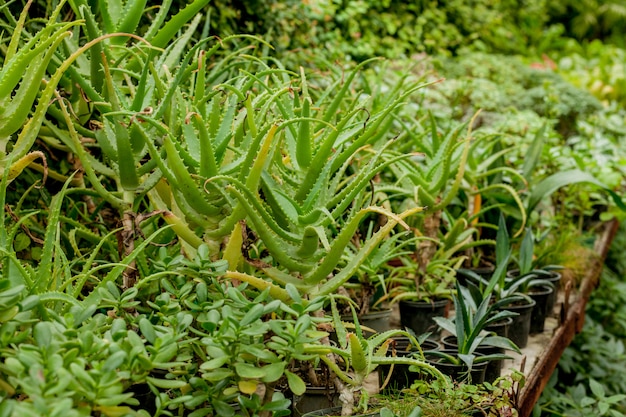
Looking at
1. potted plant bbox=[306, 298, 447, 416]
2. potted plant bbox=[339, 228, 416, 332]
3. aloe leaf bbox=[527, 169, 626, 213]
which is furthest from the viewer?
aloe leaf bbox=[527, 169, 626, 213]

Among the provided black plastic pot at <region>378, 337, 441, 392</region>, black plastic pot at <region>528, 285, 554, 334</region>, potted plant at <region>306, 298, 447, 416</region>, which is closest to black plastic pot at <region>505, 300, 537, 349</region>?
black plastic pot at <region>528, 285, 554, 334</region>

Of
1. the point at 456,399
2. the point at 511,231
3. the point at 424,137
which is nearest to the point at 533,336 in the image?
the point at 511,231

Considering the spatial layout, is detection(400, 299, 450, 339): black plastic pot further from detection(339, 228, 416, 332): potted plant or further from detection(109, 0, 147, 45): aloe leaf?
detection(109, 0, 147, 45): aloe leaf

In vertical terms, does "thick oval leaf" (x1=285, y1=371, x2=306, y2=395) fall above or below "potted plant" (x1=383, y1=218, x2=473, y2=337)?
above

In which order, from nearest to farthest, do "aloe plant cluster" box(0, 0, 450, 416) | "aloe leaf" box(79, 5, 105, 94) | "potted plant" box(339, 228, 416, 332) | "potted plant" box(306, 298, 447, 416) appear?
"aloe plant cluster" box(0, 0, 450, 416) → "potted plant" box(306, 298, 447, 416) → "aloe leaf" box(79, 5, 105, 94) → "potted plant" box(339, 228, 416, 332)

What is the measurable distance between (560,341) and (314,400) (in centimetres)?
142

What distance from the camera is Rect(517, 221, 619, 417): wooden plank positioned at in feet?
7.20

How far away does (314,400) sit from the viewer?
6.05ft

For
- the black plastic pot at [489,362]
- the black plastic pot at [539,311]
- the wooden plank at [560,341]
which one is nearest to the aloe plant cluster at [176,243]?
the black plastic pot at [489,362]

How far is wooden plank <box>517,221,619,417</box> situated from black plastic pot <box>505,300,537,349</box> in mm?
89

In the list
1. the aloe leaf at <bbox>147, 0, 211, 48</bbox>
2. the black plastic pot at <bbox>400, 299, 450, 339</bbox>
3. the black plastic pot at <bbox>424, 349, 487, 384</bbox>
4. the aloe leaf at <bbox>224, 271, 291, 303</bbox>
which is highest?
the aloe leaf at <bbox>147, 0, 211, 48</bbox>

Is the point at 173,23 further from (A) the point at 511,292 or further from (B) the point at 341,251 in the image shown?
(A) the point at 511,292

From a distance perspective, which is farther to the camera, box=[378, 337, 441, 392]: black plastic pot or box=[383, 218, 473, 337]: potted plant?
box=[383, 218, 473, 337]: potted plant

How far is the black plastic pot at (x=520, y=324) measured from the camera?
8.66 feet
